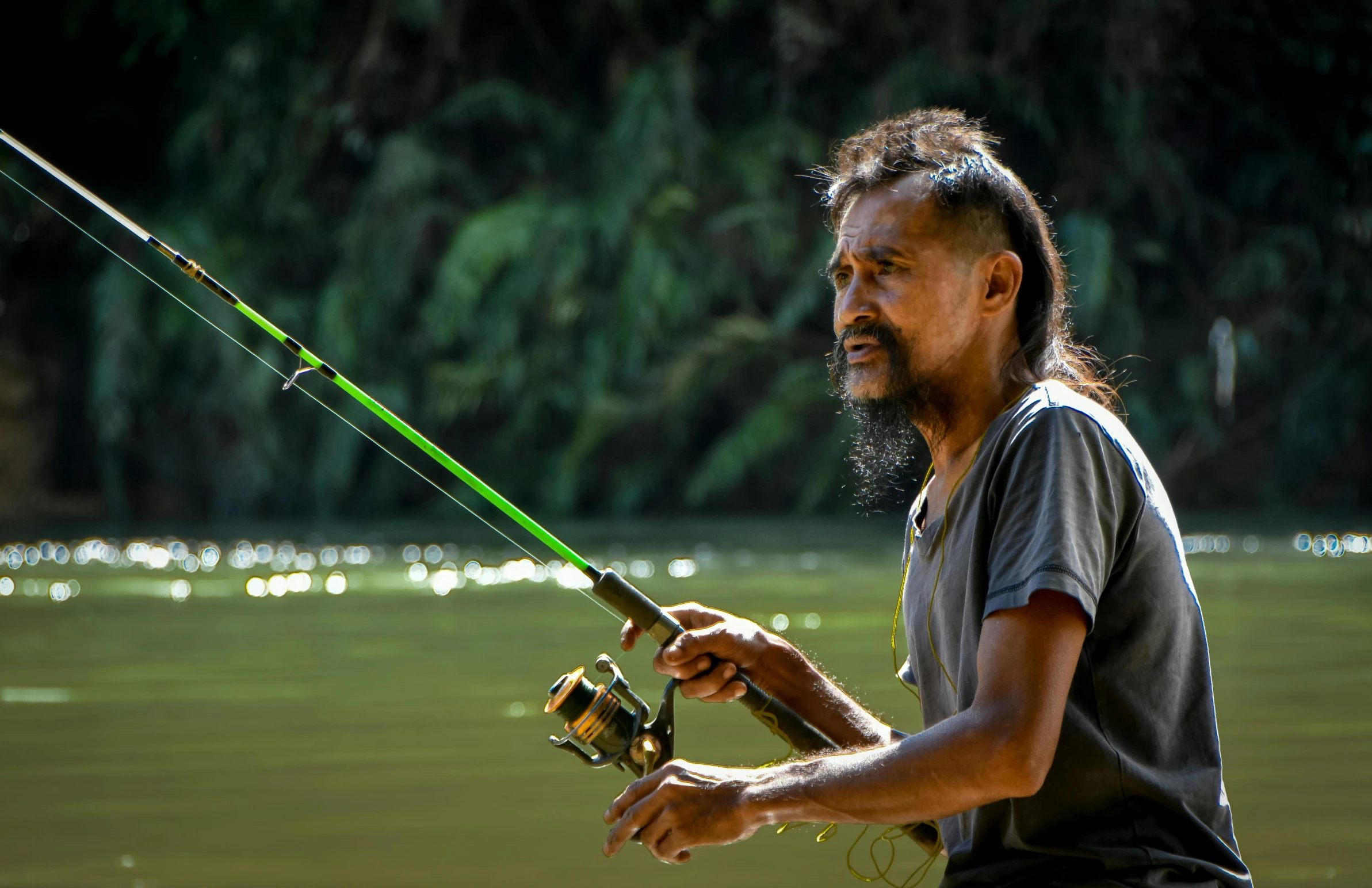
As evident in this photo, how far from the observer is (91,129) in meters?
15.1

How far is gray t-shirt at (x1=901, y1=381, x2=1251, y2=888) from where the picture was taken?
4.88 ft

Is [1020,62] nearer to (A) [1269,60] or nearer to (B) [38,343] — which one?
(A) [1269,60]

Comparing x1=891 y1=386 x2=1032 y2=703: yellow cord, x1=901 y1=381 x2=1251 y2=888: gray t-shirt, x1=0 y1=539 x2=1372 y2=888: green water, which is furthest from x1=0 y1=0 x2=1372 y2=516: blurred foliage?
x1=901 y1=381 x2=1251 y2=888: gray t-shirt

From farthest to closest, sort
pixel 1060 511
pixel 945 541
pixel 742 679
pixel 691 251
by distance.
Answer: pixel 691 251
pixel 742 679
pixel 945 541
pixel 1060 511

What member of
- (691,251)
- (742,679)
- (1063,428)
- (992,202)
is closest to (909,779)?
(1063,428)

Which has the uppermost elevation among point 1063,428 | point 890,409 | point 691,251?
point 691,251

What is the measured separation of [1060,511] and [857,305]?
1.27 feet

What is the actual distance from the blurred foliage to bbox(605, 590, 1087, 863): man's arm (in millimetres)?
10700

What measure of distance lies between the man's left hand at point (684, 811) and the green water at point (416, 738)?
1343mm

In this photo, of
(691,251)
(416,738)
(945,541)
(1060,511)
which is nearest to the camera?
(1060,511)

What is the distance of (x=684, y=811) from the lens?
152 cm

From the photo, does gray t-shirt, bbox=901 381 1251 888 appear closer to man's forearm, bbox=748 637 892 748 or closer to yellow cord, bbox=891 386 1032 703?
yellow cord, bbox=891 386 1032 703

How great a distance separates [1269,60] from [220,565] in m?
9.11

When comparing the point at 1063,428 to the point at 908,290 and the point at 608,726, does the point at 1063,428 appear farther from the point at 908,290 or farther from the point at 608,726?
the point at 608,726
